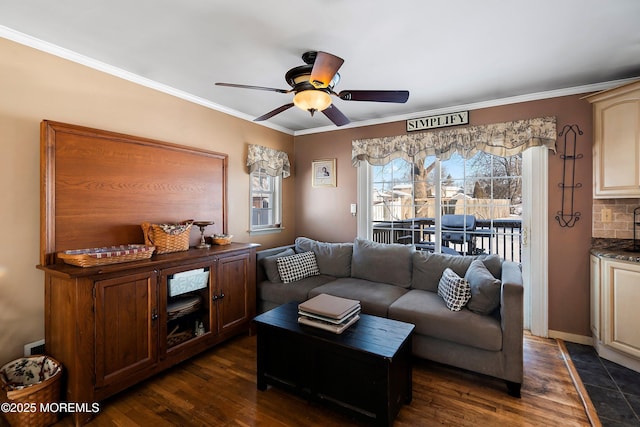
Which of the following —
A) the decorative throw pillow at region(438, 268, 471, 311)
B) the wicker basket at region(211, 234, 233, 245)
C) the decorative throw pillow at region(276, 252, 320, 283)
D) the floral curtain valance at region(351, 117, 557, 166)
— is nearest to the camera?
the decorative throw pillow at region(438, 268, 471, 311)

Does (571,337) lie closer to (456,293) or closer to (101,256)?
(456,293)

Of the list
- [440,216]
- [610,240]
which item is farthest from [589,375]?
[440,216]

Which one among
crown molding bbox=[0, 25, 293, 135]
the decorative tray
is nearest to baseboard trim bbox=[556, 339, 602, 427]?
the decorative tray

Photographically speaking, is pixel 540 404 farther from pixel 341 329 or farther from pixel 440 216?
pixel 440 216

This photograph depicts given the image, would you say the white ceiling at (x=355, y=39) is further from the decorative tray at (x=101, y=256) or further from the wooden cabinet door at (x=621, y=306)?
the wooden cabinet door at (x=621, y=306)

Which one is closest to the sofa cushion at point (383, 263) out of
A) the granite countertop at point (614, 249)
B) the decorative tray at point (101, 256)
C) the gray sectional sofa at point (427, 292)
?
the gray sectional sofa at point (427, 292)

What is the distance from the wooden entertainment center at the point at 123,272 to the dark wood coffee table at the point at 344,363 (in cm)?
78

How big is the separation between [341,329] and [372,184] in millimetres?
2559

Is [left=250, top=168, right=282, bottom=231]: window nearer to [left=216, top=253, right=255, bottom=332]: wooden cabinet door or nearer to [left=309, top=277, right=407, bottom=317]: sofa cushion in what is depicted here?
[left=216, top=253, right=255, bottom=332]: wooden cabinet door

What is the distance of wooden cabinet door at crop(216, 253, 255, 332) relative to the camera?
108 inches

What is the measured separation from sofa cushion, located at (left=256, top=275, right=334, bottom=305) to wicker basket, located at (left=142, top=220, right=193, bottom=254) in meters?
0.98

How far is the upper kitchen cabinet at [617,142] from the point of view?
7.97 ft

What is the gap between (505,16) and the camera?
5.96 feet

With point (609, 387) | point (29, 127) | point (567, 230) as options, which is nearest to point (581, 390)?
point (609, 387)
